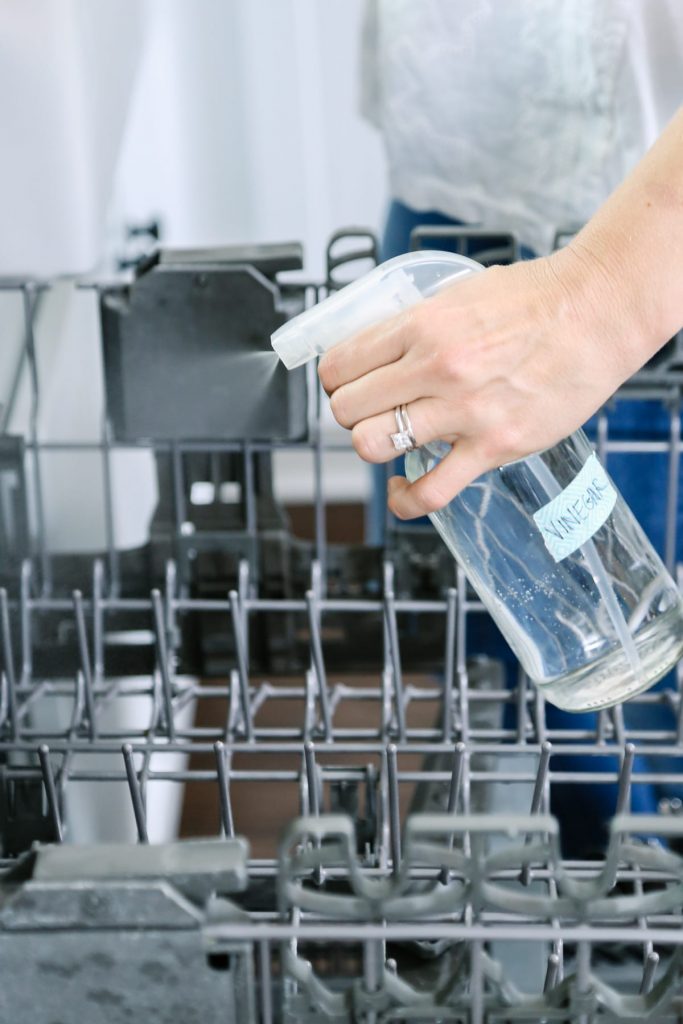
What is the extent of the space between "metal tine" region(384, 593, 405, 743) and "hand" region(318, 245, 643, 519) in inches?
5.5

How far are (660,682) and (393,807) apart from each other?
1.18 ft

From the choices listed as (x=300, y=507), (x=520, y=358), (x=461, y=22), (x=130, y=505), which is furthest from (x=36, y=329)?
(x=300, y=507)

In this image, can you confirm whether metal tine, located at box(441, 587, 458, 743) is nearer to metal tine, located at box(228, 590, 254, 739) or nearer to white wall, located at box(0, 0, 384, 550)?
metal tine, located at box(228, 590, 254, 739)

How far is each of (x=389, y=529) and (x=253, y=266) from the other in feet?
0.51

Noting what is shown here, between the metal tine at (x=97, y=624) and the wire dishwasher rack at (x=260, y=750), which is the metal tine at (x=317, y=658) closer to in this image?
the wire dishwasher rack at (x=260, y=750)

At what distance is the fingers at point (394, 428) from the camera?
39 centimetres

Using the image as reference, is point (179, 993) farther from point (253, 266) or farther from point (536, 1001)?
point (253, 266)

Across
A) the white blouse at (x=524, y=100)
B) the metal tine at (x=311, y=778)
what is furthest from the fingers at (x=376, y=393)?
A: the white blouse at (x=524, y=100)

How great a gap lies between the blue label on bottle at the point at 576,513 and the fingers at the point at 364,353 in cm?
8

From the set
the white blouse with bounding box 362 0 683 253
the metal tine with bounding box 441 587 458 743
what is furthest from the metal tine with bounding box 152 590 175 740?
the white blouse with bounding box 362 0 683 253

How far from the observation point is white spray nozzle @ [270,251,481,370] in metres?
0.41

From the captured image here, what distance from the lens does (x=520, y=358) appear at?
15.2 inches

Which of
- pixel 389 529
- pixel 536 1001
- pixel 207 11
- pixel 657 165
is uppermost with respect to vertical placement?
pixel 207 11

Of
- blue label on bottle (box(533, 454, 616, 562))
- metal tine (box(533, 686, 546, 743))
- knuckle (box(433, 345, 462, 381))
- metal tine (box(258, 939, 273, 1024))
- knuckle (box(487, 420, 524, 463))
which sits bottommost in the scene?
metal tine (box(258, 939, 273, 1024))
